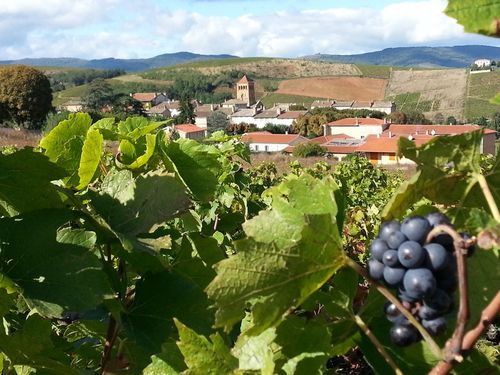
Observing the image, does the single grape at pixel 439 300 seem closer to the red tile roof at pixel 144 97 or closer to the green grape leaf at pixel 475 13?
the green grape leaf at pixel 475 13

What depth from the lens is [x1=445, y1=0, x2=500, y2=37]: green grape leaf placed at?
91cm

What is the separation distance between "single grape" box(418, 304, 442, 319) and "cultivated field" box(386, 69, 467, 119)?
306 ft

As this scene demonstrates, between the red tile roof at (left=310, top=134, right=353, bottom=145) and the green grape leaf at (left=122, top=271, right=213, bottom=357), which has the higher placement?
the green grape leaf at (left=122, top=271, right=213, bottom=357)

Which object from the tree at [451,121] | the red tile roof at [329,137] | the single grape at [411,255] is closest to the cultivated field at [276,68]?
the tree at [451,121]

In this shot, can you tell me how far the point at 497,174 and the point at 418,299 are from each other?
385 mm

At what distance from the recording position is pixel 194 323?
1.58m

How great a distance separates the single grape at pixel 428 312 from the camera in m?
0.94

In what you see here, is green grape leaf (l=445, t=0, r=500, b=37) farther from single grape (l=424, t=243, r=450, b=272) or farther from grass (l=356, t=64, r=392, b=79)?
grass (l=356, t=64, r=392, b=79)

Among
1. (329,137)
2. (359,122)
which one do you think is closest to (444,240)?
(329,137)

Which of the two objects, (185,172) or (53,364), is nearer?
(53,364)

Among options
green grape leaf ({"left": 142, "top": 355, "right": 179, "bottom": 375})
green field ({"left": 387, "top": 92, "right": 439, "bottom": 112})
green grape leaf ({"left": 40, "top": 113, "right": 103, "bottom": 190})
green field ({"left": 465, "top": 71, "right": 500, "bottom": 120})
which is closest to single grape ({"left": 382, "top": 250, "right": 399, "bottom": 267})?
green grape leaf ({"left": 142, "top": 355, "right": 179, "bottom": 375})

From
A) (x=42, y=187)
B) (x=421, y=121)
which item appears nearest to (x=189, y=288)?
(x=42, y=187)

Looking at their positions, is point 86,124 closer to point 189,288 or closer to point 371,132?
point 189,288

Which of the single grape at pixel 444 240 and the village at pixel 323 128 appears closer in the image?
the single grape at pixel 444 240
